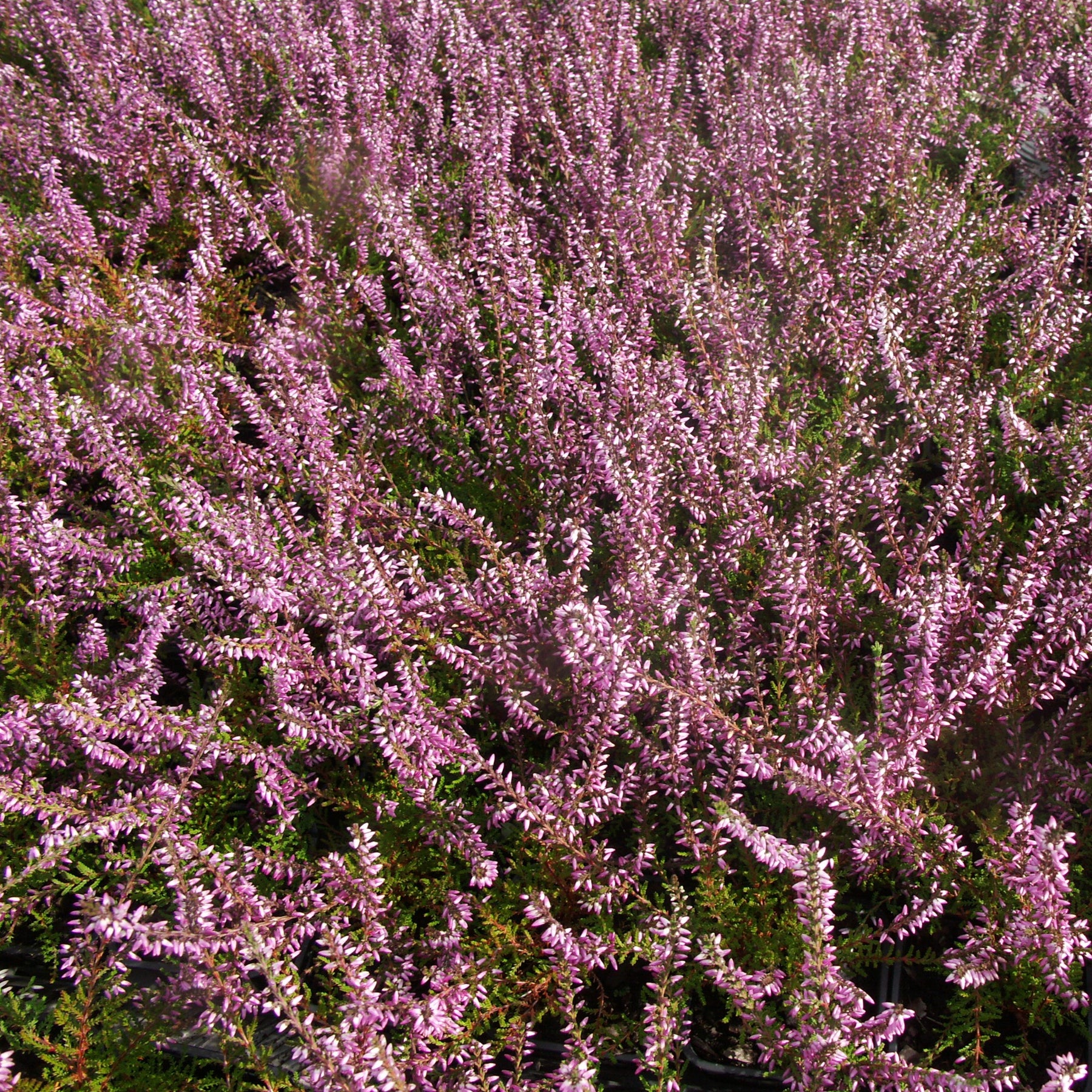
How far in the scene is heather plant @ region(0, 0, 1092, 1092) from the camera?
7.32 ft

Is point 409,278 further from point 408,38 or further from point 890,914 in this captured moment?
point 890,914

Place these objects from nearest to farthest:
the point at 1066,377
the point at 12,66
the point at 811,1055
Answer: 1. the point at 811,1055
2. the point at 1066,377
3. the point at 12,66

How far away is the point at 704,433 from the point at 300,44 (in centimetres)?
361

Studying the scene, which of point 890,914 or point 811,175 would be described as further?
point 811,175

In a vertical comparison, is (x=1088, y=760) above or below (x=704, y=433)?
below

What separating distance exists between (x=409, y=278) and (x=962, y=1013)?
3.38 meters

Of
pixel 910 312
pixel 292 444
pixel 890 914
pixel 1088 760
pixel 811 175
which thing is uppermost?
pixel 811 175

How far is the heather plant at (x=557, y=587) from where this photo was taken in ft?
7.32

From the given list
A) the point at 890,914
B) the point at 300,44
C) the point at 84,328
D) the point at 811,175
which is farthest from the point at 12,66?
the point at 890,914

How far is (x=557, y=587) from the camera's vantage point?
261 centimetres

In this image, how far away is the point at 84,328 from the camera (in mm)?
3928

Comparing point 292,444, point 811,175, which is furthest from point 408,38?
point 292,444

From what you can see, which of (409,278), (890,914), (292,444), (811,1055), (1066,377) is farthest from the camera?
(409,278)

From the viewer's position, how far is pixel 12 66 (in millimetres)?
4836
